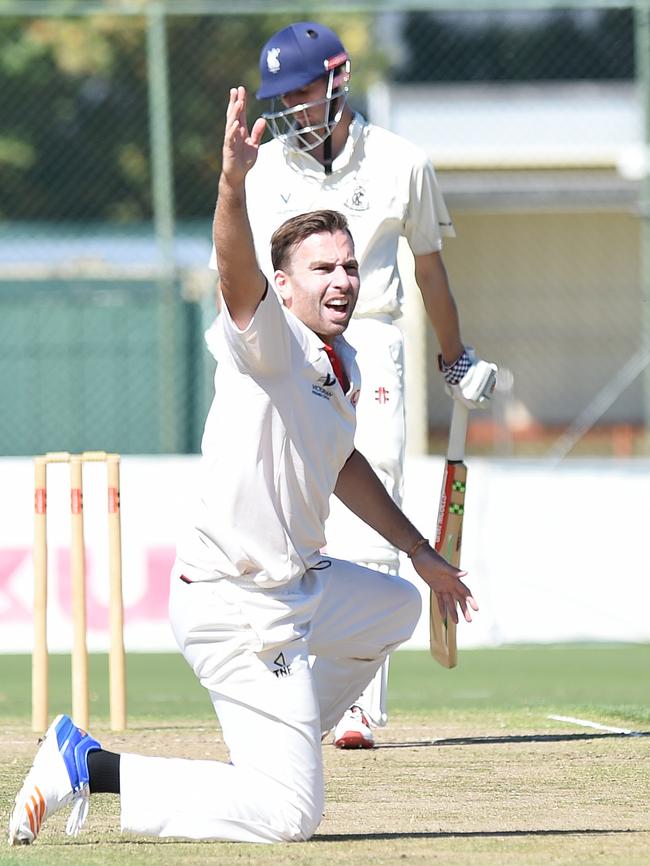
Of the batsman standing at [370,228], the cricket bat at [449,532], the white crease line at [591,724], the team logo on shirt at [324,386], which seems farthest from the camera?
the white crease line at [591,724]

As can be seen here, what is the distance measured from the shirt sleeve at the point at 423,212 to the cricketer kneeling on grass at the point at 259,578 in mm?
1965

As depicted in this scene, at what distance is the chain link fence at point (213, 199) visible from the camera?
11.5 metres

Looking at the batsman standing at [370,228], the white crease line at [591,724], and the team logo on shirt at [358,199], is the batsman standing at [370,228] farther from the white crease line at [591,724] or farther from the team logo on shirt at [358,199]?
the white crease line at [591,724]

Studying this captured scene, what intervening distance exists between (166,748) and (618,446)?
9509mm

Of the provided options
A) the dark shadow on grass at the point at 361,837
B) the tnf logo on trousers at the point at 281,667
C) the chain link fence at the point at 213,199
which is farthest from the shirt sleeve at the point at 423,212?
the chain link fence at the point at 213,199

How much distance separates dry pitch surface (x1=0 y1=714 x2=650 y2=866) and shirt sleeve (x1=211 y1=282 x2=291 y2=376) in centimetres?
104

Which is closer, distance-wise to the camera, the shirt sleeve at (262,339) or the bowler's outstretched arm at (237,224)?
the bowler's outstretched arm at (237,224)

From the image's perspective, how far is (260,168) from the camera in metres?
6.04

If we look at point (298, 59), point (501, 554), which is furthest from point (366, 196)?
point (501, 554)

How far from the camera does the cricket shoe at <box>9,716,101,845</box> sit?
380 centimetres

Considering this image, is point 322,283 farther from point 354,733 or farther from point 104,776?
point 354,733

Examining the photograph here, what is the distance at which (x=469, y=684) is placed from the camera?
8.35 meters

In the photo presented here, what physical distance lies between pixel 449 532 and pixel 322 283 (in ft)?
5.43

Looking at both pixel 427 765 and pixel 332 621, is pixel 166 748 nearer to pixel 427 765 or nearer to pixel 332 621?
pixel 427 765
